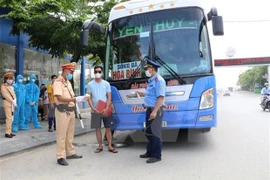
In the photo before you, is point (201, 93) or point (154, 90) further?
point (201, 93)

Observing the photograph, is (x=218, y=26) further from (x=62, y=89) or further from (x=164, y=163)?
(x=62, y=89)

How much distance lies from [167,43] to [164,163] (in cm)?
244

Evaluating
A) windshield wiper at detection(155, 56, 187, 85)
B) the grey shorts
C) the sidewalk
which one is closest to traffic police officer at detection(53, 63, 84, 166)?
the grey shorts

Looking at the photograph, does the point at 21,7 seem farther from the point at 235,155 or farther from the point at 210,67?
the point at 235,155

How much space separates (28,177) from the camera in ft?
13.9

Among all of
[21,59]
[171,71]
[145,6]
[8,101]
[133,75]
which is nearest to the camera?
[171,71]

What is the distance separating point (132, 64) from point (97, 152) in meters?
1.99

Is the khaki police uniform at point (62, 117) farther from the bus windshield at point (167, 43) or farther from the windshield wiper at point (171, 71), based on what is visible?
the windshield wiper at point (171, 71)

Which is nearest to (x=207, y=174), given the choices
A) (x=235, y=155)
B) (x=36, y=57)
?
(x=235, y=155)

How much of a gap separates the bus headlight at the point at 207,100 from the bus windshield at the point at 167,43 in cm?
41

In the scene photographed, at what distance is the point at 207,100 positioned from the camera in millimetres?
5355

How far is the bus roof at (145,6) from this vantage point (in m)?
5.74

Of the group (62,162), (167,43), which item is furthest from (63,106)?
(167,43)

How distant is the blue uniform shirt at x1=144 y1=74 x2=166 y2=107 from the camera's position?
477cm
